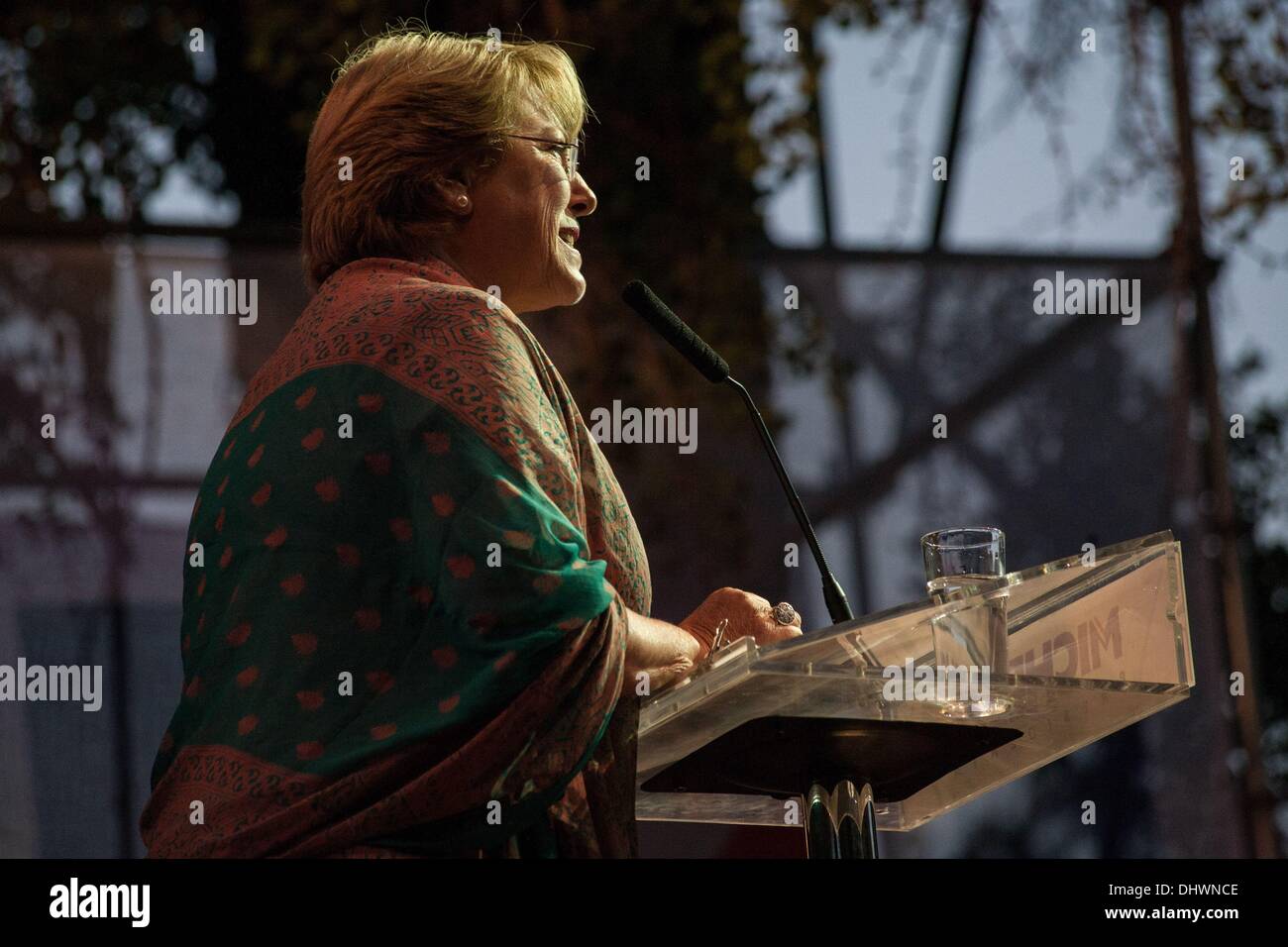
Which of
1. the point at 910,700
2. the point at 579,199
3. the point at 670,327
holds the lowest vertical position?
the point at 910,700

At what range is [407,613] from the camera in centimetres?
113

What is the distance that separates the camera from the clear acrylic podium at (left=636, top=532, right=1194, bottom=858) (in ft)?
3.77

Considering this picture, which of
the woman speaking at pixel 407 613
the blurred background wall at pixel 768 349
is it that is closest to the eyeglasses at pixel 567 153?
the woman speaking at pixel 407 613

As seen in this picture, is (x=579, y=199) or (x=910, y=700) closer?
(x=910, y=700)

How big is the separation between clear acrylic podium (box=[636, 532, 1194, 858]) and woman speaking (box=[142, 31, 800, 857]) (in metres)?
0.08

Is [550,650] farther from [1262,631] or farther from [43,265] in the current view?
[1262,631]

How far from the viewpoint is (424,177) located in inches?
55.9

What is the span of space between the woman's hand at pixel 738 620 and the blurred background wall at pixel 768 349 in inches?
83.3

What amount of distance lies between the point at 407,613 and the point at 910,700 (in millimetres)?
371

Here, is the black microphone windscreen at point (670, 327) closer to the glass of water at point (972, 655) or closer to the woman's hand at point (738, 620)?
the woman's hand at point (738, 620)

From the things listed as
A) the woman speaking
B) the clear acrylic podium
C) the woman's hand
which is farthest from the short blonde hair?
the clear acrylic podium

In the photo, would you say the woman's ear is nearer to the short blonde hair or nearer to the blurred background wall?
the short blonde hair

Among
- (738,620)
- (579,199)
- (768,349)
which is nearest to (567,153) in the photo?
(579,199)

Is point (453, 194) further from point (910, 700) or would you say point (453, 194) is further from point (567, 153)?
point (910, 700)
